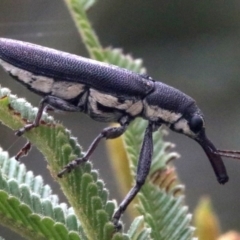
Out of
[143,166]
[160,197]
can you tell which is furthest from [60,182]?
[143,166]

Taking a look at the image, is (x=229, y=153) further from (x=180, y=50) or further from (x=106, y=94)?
(x=180, y=50)

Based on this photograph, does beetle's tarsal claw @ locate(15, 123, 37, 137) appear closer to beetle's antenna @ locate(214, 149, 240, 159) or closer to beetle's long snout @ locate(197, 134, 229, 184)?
beetle's antenna @ locate(214, 149, 240, 159)

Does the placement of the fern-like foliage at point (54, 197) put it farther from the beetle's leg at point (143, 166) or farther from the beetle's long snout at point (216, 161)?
the beetle's long snout at point (216, 161)

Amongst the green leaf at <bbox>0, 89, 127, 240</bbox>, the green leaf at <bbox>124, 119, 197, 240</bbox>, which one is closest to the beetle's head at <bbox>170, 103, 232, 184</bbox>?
the green leaf at <bbox>124, 119, 197, 240</bbox>

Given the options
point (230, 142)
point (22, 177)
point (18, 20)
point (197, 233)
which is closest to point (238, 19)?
point (230, 142)

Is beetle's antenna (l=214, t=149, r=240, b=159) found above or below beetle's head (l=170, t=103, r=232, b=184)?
below

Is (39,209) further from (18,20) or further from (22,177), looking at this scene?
(18,20)
